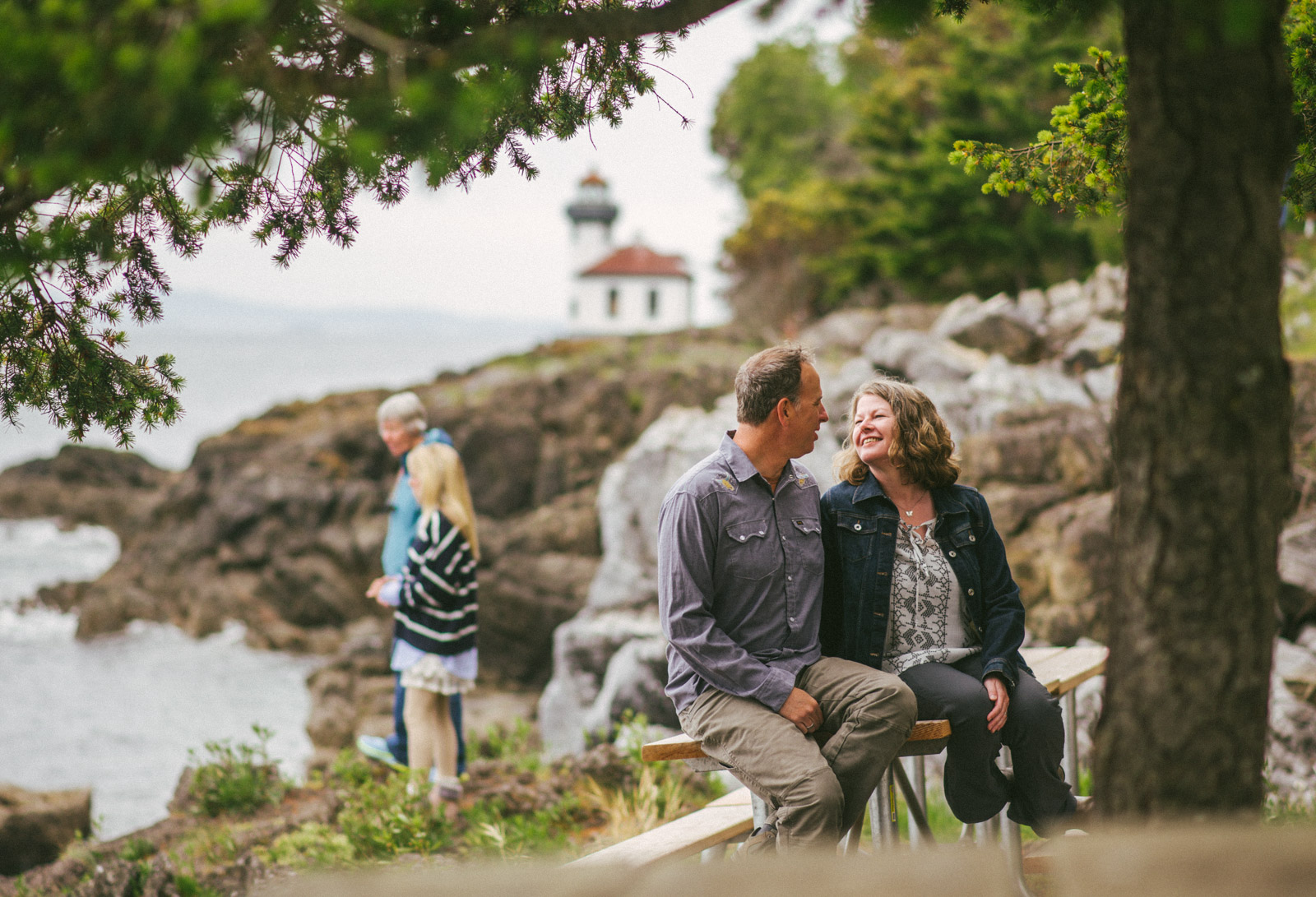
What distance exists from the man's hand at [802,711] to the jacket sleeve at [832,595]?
39 centimetres

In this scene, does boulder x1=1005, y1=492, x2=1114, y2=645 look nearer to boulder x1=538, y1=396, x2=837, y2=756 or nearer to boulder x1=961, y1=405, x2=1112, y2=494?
boulder x1=961, y1=405, x2=1112, y2=494

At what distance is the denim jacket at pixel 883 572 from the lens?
144 inches

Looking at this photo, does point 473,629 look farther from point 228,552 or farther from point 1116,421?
point 228,552

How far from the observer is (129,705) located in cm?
2191

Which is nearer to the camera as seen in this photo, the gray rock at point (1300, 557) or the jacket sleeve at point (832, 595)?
the jacket sleeve at point (832, 595)

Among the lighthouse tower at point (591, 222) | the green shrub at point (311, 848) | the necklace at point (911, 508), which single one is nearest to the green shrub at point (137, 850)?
the green shrub at point (311, 848)

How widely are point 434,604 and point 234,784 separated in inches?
84.7

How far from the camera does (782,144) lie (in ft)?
139

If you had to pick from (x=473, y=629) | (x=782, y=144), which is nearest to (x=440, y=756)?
(x=473, y=629)

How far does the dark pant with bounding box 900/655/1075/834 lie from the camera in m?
3.51

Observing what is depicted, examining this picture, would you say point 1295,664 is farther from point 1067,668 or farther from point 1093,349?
point 1093,349

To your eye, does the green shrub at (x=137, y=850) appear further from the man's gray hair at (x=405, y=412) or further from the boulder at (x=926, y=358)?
the boulder at (x=926, y=358)

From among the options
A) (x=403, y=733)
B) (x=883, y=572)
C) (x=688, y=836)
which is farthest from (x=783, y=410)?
(x=403, y=733)

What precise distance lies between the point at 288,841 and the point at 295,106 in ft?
14.5
